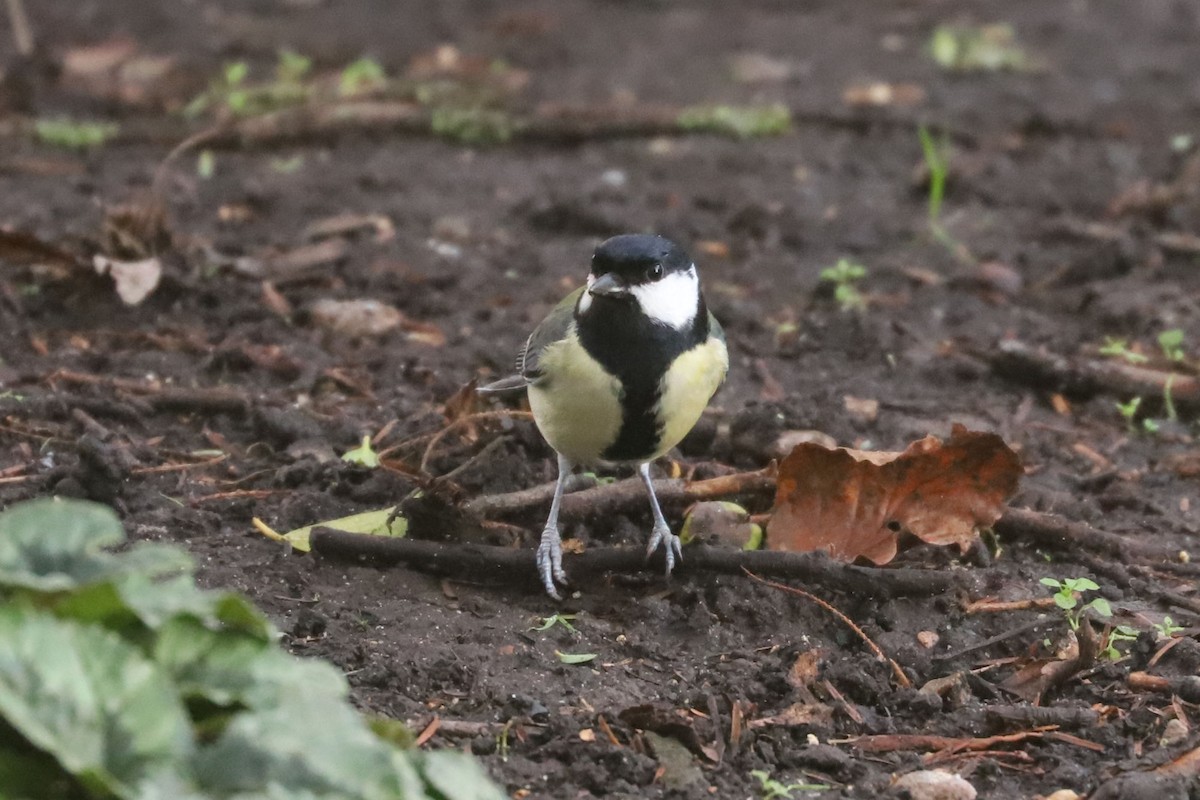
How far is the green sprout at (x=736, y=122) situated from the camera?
281 inches

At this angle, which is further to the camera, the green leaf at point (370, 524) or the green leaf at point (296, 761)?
the green leaf at point (370, 524)

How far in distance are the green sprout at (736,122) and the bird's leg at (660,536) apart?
3.65m

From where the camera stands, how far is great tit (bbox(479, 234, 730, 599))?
3.56 m

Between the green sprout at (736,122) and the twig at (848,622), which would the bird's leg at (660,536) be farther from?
the green sprout at (736,122)

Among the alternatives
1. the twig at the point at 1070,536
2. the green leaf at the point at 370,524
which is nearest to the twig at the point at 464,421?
the green leaf at the point at 370,524

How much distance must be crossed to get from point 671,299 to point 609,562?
0.71 meters

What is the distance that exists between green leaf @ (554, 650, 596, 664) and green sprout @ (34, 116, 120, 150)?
4467 mm

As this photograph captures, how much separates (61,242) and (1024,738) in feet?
12.4

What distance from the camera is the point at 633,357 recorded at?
3586mm

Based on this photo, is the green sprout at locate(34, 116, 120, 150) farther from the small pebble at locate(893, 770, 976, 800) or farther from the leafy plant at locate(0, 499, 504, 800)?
the small pebble at locate(893, 770, 976, 800)

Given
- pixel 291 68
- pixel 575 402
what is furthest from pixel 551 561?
pixel 291 68

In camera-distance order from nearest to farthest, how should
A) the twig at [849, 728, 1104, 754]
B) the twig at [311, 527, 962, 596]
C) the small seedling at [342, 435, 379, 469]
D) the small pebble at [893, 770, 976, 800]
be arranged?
1. the small pebble at [893, 770, 976, 800]
2. the twig at [849, 728, 1104, 754]
3. the twig at [311, 527, 962, 596]
4. the small seedling at [342, 435, 379, 469]

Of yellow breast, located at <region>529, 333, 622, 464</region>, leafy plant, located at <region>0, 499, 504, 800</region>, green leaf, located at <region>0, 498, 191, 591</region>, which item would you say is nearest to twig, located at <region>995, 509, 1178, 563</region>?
yellow breast, located at <region>529, 333, 622, 464</region>

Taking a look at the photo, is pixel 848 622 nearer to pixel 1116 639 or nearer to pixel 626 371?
pixel 1116 639
